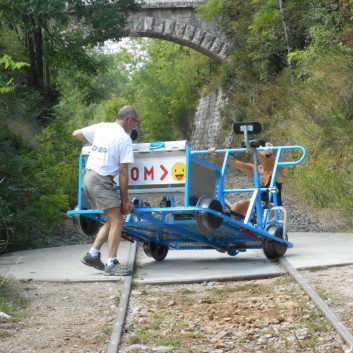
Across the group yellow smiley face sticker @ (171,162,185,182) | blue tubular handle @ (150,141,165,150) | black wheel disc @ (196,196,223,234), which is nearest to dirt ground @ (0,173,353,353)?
black wheel disc @ (196,196,223,234)

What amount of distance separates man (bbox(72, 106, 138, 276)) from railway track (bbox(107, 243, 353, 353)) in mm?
673

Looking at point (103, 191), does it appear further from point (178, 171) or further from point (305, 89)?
point (305, 89)

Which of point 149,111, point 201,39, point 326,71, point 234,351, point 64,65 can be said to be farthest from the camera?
point 149,111

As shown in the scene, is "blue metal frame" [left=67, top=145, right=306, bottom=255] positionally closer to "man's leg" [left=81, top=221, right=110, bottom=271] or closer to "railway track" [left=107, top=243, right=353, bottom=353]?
"man's leg" [left=81, top=221, right=110, bottom=271]

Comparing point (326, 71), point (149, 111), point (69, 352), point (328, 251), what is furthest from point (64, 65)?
point (149, 111)

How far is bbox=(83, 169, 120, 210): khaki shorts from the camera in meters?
9.58

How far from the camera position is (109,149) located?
9547 millimetres

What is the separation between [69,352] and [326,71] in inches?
714

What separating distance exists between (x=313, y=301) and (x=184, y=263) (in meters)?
3.61

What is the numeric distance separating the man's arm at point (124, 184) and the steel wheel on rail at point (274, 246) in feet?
6.09

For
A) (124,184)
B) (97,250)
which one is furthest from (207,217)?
(97,250)

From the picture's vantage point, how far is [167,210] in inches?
378

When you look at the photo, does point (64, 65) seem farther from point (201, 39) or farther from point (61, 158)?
point (201, 39)

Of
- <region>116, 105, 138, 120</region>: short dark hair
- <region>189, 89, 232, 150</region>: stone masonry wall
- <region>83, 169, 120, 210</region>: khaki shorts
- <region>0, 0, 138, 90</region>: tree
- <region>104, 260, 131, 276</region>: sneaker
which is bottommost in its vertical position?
<region>189, 89, 232, 150</region>: stone masonry wall
